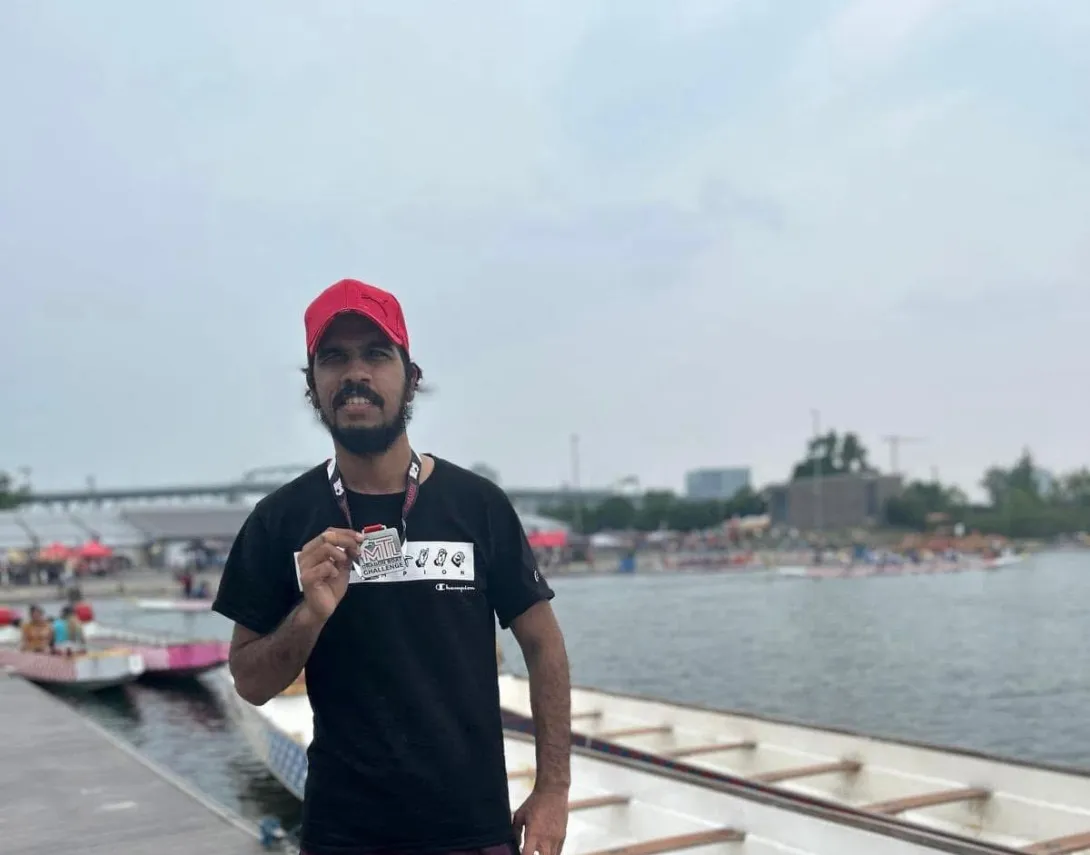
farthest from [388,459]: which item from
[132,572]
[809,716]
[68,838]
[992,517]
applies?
[992,517]

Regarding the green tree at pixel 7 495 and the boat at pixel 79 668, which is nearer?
the boat at pixel 79 668

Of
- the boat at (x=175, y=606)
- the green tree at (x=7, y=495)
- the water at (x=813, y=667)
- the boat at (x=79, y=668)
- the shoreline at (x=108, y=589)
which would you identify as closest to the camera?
the water at (x=813, y=667)

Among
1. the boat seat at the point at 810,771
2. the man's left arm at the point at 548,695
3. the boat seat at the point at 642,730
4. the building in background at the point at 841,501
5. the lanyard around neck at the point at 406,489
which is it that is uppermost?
the building in background at the point at 841,501

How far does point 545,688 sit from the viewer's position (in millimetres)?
3295

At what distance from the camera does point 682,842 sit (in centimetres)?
848

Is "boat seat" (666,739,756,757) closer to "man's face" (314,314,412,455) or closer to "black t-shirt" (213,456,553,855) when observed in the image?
"black t-shirt" (213,456,553,855)

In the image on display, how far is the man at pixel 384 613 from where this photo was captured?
118 inches

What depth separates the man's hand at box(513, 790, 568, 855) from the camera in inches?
128

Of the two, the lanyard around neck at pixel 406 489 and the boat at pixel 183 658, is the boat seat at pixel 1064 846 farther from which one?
the boat at pixel 183 658

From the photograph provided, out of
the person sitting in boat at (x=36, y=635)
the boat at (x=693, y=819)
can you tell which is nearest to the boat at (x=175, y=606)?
the person sitting in boat at (x=36, y=635)

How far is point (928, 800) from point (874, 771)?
5.07ft

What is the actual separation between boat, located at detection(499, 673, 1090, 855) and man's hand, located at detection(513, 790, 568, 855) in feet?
17.4

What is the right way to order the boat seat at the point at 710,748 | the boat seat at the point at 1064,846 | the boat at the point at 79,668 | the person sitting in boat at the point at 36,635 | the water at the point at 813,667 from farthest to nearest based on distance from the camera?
the person sitting in boat at the point at 36,635 → the boat at the point at 79,668 → the water at the point at 813,667 → the boat seat at the point at 710,748 → the boat seat at the point at 1064,846

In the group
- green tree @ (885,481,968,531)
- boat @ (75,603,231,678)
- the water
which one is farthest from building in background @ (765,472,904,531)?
boat @ (75,603,231,678)
